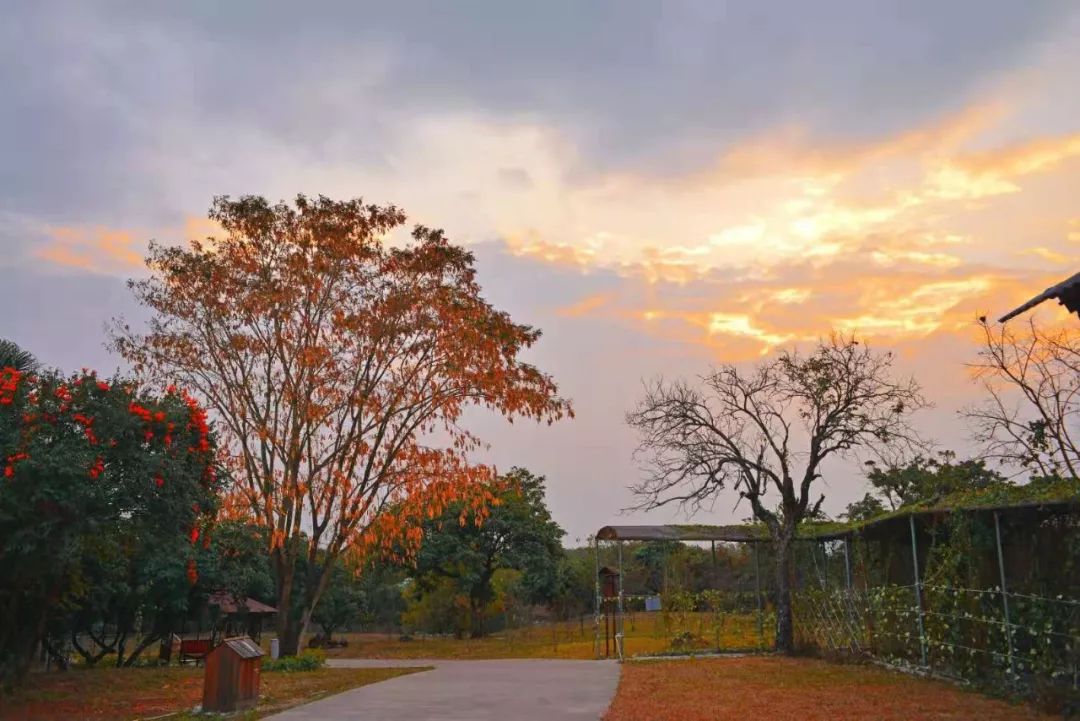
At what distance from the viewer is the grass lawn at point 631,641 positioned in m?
22.0

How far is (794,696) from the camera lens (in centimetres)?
1238

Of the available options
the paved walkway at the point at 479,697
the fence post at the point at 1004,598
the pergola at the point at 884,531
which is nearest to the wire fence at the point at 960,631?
the fence post at the point at 1004,598

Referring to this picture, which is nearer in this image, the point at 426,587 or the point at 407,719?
Answer: the point at 407,719

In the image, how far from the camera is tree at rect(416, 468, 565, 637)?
36.7m

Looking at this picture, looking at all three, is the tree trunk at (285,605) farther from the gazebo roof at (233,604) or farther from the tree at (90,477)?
the tree at (90,477)

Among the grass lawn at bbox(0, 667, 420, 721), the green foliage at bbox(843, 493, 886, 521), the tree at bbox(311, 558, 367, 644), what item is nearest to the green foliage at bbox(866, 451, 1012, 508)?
the green foliage at bbox(843, 493, 886, 521)

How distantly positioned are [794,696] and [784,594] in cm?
814

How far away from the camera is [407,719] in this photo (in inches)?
414

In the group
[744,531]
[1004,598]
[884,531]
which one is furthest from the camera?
[744,531]

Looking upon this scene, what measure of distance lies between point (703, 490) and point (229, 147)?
40.7ft

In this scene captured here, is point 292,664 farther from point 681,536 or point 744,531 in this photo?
point 744,531

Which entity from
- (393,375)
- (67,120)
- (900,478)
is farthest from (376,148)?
(900,478)

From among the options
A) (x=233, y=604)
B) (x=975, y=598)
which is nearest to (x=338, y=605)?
(x=233, y=604)

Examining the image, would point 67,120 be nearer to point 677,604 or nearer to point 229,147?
point 229,147
